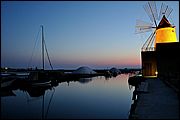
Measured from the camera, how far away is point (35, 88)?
31.0m

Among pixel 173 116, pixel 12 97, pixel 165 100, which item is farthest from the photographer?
pixel 12 97

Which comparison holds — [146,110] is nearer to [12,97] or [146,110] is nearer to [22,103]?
[22,103]

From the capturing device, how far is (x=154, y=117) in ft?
29.1

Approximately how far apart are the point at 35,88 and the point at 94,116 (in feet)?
57.6

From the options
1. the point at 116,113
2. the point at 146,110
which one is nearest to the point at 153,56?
the point at 116,113

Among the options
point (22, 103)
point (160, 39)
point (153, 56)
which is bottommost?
point (22, 103)

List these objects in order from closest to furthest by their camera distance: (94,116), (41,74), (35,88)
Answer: (94,116) → (35,88) → (41,74)

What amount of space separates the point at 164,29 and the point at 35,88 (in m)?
22.9

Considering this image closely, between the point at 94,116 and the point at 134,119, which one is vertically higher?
the point at 134,119

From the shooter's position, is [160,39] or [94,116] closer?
[94,116]

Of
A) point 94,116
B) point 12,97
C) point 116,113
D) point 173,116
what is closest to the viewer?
point 173,116

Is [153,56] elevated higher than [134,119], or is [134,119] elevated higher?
[153,56]

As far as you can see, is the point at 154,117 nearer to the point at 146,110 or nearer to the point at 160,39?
the point at 146,110

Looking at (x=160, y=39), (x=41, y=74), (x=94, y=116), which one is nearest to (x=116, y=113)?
(x=94, y=116)
